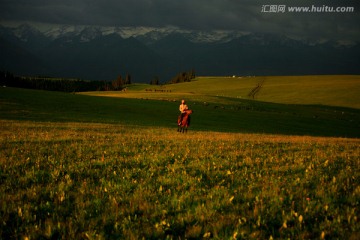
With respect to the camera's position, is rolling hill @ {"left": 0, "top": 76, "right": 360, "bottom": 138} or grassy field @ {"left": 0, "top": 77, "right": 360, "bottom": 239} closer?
grassy field @ {"left": 0, "top": 77, "right": 360, "bottom": 239}

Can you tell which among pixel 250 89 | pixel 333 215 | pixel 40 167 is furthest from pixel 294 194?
pixel 250 89

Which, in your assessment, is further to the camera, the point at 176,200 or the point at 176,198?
the point at 176,198

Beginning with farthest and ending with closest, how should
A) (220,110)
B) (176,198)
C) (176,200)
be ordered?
1. (220,110)
2. (176,198)
3. (176,200)

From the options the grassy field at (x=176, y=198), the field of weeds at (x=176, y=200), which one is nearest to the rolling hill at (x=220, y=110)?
the grassy field at (x=176, y=198)

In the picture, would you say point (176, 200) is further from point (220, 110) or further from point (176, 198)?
point (220, 110)

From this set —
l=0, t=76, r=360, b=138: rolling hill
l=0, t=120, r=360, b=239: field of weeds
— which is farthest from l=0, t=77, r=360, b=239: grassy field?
l=0, t=76, r=360, b=138: rolling hill

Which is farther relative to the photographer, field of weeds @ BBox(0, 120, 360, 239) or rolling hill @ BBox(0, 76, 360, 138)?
rolling hill @ BBox(0, 76, 360, 138)

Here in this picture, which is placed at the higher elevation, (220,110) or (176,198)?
(220,110)

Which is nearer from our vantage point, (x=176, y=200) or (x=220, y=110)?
(x=176, y=200)

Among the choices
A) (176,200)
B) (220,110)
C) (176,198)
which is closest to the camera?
(176,200)

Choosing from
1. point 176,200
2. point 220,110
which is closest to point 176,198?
point 176,200

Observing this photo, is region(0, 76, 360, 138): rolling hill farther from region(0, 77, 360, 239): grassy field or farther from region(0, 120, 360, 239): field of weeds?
region(0, 120, 360, 239): field of weeds

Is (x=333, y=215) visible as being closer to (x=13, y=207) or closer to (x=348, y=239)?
(x=348, y=239)

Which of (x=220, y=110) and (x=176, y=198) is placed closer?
(x=176, y=198)
